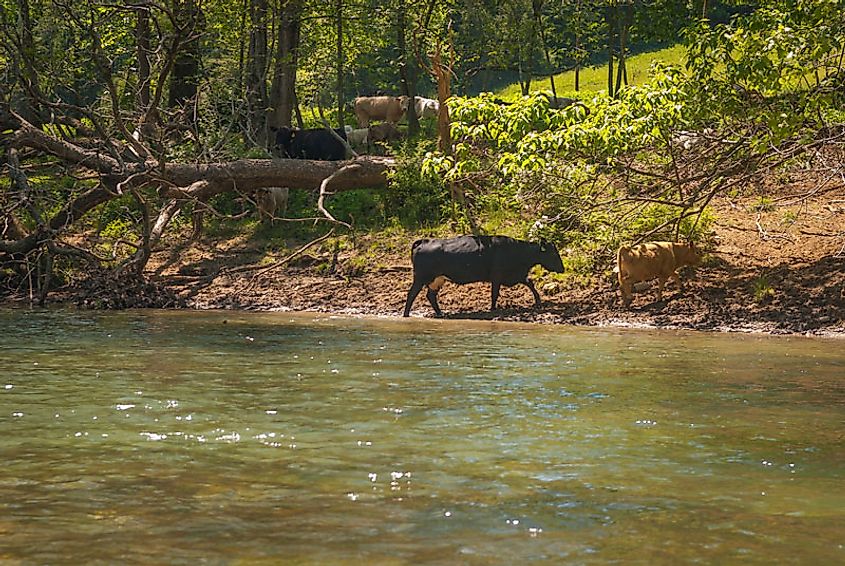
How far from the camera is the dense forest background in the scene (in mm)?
16469

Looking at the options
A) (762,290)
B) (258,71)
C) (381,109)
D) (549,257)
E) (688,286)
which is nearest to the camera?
(762,290)

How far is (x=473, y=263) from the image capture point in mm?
19453

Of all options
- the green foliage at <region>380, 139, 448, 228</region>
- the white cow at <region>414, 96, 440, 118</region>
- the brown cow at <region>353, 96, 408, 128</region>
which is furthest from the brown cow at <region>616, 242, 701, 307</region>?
the white cow at <region>414, 96, 440, 118</region>

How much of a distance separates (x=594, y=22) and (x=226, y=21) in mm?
12544

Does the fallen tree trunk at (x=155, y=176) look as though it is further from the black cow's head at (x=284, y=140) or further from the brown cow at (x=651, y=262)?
the brown cow at (x=651, y=262)

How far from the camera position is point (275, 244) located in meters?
23.9

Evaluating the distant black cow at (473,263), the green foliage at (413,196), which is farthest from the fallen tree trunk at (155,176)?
the distant black cow at (473,263)

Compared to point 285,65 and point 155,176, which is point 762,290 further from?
point 285,65

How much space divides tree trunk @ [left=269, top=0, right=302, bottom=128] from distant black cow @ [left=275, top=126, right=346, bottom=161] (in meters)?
1.69

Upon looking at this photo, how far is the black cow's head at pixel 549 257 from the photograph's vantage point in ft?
65.0

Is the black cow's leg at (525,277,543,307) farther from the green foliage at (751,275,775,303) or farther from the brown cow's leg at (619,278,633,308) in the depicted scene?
the green foliage at (751,275,775,303)

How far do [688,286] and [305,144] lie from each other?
10.7m

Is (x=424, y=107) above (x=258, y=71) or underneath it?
underneath

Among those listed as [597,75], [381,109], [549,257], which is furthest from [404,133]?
[597,75]
